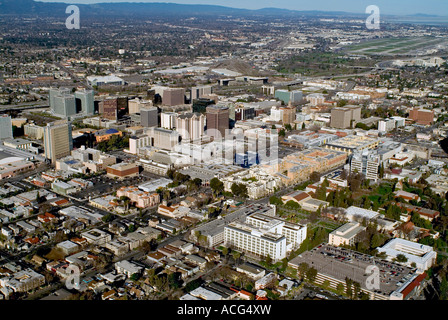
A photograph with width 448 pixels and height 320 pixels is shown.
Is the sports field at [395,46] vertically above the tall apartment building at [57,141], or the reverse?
the sports field at [395,46]

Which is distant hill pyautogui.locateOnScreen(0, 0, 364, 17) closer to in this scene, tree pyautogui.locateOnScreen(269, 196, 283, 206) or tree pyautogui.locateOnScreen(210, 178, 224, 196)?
tree pyautogui.locateOnScreen(210, 178, 224, 196)

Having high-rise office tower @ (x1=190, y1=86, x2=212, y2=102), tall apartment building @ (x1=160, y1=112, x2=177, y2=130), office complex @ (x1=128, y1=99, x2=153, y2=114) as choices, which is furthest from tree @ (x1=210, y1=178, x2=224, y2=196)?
high-rise office tower @ (x1=190, y1=86, x2=212, y2=102)

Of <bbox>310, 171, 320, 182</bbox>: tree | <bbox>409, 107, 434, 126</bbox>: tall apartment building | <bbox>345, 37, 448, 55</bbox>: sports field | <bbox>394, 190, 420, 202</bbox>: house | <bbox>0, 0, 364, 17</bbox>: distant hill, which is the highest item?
<bbox>0, 0, 364, 17</bbox>: distant hill

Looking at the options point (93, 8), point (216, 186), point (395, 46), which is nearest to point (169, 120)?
point (216, 186)

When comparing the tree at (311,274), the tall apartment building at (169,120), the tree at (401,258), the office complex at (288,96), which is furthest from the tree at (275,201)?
the office complex at (288,96)

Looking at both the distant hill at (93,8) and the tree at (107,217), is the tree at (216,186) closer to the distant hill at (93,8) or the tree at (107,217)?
the tree at (107,217)

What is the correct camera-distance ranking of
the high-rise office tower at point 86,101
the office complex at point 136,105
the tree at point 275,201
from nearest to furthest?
the tree at point 275,201
the office complex at point 136,105
the high-rise office tower at point 86,101

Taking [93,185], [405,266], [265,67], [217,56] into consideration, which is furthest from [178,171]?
[217,56]
